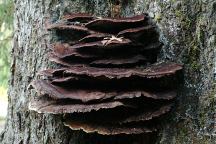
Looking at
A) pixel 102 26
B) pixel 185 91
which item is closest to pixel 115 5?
pixel 102 26

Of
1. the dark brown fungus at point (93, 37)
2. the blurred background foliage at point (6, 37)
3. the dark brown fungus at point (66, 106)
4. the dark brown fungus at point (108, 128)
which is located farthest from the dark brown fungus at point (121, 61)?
the blurred background foliage at point (6, 37)

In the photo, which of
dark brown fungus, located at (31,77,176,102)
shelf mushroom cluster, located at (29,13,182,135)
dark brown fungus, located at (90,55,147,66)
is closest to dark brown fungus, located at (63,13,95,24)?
shelf mushroom cluster, located at (29,13,182,135)

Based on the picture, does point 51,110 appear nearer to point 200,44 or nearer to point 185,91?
point 185,91

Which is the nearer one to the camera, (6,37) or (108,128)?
(108,128)

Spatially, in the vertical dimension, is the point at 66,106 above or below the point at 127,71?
below

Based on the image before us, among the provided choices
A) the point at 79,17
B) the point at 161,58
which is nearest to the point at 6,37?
the point at 79,17

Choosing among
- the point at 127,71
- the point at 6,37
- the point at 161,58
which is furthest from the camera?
the point at 6,37

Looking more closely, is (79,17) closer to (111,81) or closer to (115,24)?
(115,24)

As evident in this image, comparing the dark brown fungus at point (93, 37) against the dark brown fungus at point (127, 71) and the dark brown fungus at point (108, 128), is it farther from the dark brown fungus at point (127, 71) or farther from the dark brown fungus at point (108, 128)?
the dark brown fungus at point (108, 128)

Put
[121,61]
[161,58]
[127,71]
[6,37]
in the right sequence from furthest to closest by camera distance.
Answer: [6,37] → [161,58] → [121,61] → [127,71]
